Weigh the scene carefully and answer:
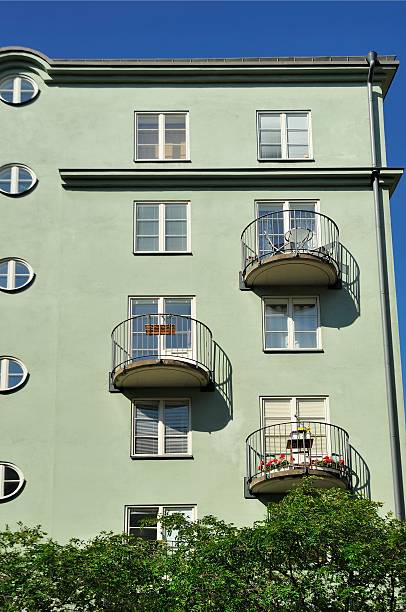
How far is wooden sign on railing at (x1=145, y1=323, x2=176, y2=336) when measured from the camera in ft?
107

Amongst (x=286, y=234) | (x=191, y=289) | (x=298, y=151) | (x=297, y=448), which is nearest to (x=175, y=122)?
(x=298, y=151)

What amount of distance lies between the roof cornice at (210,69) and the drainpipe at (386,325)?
612 millimetres

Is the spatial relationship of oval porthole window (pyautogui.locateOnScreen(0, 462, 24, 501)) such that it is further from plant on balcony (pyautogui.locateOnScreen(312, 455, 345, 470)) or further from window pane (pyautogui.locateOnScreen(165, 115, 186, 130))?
window pane (pyautogui.locateOnScreen(165, 115, 186, 130))

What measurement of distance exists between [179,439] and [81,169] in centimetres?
877

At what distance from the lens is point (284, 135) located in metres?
35.9

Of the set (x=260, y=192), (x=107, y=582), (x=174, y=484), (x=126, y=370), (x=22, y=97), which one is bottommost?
(x=107, y=582)

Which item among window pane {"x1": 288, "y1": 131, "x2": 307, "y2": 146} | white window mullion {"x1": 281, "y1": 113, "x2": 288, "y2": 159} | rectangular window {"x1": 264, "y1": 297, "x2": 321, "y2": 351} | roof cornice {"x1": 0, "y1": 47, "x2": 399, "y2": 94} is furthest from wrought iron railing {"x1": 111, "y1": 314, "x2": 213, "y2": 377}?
roof cornice {"x1": 0, "y1": 47, "x2": 399, "y2": 94}

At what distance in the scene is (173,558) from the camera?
26844 millimetres

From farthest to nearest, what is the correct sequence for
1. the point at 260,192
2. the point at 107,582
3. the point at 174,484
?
the point at 260,192 → the point at 174,484 → the point at 107,582

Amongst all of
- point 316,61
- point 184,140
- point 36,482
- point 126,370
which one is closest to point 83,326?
point 126,370

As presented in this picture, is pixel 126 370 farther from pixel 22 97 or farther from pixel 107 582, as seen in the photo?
pixel 22 97

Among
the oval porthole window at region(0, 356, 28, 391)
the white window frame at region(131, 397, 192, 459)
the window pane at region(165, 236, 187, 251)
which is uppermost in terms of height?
the window pane at region(165, 236, 187, 251)

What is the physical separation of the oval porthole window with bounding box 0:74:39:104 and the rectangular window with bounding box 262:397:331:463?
1217 centimetres

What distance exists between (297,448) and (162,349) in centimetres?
466
